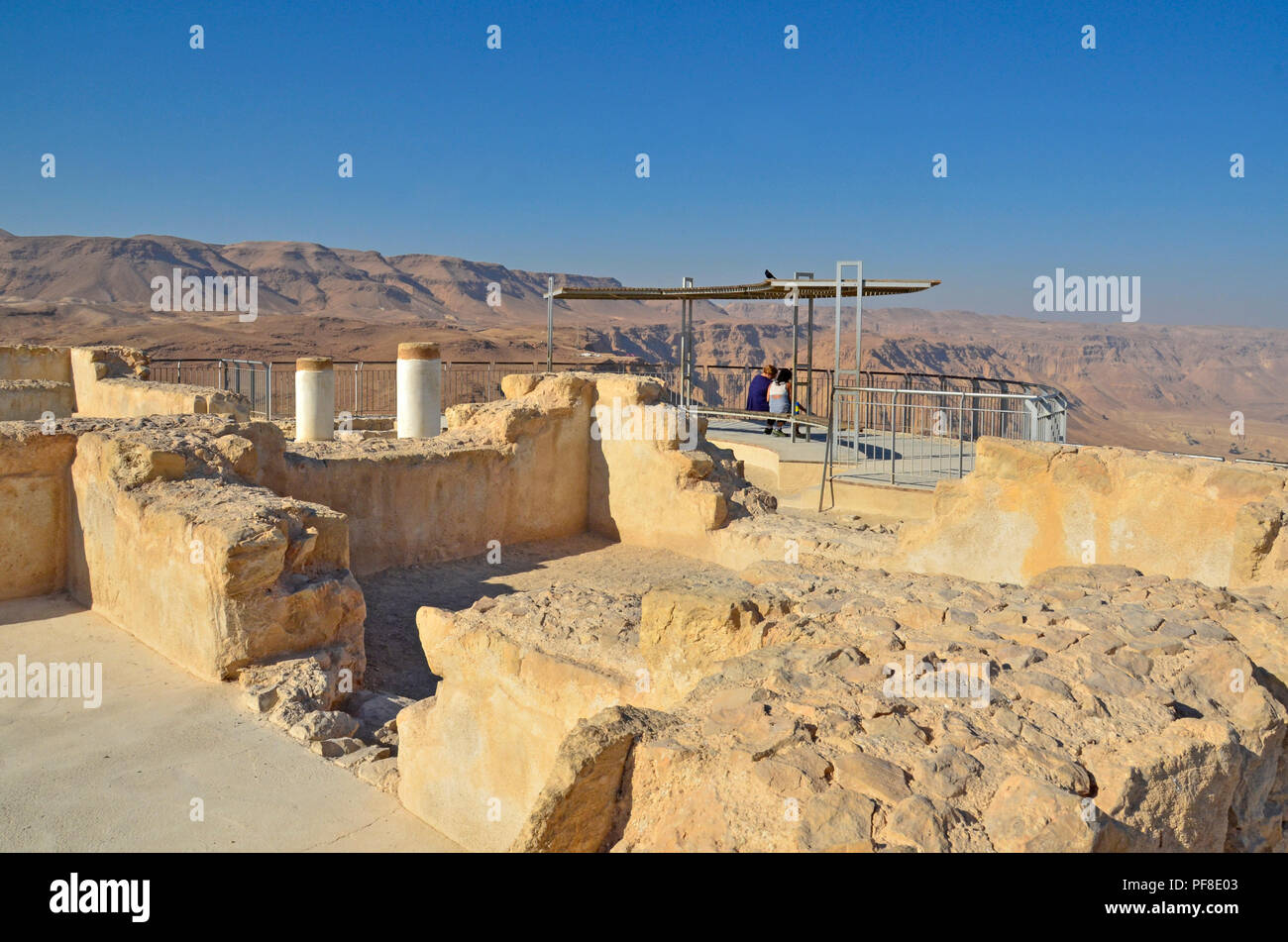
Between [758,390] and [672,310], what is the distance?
102m

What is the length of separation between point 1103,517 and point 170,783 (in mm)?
6016

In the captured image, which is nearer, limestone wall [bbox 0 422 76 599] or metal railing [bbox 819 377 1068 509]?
limestone wall [bbox 0 422 76 599]

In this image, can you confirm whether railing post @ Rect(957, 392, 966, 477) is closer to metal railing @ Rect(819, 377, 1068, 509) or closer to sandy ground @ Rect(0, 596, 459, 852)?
metal railing @ Rect(819, 377, 1068, 509)

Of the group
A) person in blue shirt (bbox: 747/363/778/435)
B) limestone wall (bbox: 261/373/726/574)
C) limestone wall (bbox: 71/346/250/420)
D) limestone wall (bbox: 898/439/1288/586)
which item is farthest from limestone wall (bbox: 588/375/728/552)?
limestone wall (bbox: 71/346/250/420)

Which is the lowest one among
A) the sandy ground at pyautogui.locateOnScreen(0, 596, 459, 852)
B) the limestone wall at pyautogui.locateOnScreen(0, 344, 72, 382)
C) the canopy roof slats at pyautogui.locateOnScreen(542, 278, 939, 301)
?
the sandy ground at pyautogui.locateOnScreen(0, 596, 459, 852)

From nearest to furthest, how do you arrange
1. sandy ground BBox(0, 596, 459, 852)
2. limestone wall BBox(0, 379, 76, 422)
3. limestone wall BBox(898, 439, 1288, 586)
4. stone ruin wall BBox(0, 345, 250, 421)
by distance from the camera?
1. sandy ground BBox(0, 596, 459, 852)
2. limestone wall BBox(898, 439, 1288, 586)
3. stone ruin wall BBox(0, 345, 250, 421)
4. limestone wall BBox(0, 379, 76, 422)

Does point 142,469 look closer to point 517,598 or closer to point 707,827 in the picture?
point 517,598

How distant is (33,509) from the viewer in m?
7.75

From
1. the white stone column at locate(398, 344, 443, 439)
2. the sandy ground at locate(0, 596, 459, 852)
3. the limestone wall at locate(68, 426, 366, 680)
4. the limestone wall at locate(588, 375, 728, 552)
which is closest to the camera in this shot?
the sandy ground at locate(0, 596, 459, 852)

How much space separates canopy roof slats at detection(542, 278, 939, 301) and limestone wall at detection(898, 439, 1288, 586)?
6.14m

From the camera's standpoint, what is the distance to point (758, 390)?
620 inches

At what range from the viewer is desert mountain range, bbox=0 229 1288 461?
4000 cm

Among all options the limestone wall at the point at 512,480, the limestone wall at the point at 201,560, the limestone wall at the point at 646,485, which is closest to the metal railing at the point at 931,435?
the limestone wall at the point at 646,485

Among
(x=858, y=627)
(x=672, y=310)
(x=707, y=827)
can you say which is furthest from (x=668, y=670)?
(x=672, y=310)
